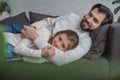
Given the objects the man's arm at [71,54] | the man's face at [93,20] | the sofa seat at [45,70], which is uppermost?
the man's face at [93,20]

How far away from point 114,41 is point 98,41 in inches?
4.5

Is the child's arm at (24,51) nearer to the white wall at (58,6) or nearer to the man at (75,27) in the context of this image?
the man at (75,27)

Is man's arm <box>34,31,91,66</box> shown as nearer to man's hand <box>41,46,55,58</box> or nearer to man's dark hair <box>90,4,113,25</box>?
man's hand <box>41,46,55,58</box>

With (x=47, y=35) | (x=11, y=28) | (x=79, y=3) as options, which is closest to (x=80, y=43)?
(x=47, y=35)

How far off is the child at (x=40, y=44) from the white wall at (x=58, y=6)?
1961 mm

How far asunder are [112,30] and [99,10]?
0.17 meters

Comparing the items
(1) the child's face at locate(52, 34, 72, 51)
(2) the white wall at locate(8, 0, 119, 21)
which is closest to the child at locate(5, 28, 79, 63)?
(1) the child's face at locate(52, 34, 72, 51)

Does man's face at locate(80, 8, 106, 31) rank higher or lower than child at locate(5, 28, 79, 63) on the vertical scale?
higher

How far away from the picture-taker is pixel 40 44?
1.52 m

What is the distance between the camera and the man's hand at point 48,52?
1443 millimetres

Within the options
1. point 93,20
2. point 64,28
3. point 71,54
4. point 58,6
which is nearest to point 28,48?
point 71,54

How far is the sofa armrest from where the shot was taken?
1.80 meters

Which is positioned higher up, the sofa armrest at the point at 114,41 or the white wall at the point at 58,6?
the white wall at the point at 58,6

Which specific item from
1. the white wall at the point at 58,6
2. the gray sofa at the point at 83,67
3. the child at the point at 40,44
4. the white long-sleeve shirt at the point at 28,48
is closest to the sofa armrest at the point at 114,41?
the gray sofa at the point at 83,67
